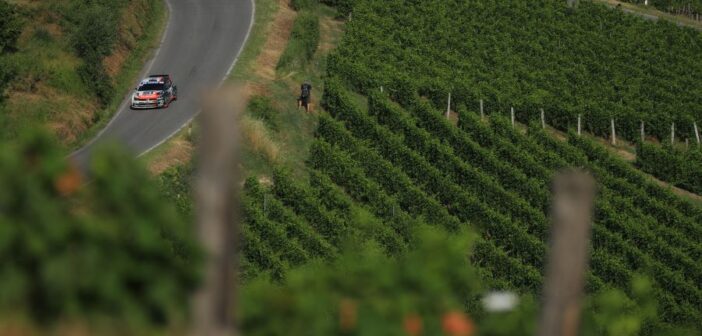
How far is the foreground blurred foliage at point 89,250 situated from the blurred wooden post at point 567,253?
2.92 meters

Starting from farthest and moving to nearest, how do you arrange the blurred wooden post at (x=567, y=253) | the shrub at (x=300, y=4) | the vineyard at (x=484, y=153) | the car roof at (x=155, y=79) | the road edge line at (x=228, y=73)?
the shrub at (x=300, y=4), the car roof at (x=155, y=79), the road edge line at (x=228, y=73), the vineyard at (x=484, y=153), the blurred wooden post at (x=567, y=253)

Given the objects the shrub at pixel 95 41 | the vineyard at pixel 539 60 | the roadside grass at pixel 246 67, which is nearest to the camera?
the roadside grass at pixel 246 67

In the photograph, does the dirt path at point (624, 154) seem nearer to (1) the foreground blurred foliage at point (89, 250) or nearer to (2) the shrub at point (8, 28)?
(2) the shrub at point (8, 28)

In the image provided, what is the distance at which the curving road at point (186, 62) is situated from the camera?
4066 cm

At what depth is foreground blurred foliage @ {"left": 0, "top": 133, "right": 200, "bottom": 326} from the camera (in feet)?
31.2

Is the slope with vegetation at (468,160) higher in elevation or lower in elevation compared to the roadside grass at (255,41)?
lower

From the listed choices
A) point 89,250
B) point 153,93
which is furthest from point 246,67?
point 89,250

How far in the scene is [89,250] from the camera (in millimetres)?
9555

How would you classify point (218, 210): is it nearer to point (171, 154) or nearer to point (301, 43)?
point (171, 154)

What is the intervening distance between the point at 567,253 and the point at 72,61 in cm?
3831

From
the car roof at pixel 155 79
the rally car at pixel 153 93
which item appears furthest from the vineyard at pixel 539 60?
the rally car at pixel 153 93

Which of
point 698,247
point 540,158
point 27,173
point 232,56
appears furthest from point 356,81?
point 27,173

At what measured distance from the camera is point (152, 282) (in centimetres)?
970

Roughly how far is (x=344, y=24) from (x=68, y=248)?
168ft
